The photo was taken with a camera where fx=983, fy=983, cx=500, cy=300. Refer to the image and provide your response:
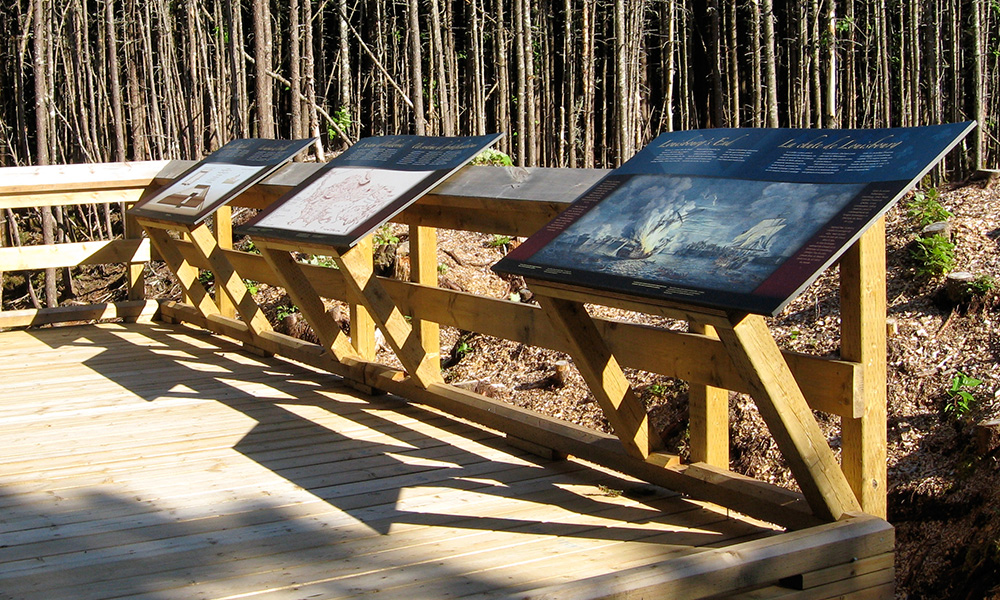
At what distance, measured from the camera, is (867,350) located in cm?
289

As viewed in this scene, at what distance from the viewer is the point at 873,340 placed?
290 cm

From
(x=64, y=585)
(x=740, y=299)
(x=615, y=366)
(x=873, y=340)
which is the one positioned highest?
(x=740, y=299)

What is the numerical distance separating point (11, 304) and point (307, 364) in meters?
13.6

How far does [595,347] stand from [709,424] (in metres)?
0.51

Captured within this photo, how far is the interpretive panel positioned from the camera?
5668mm

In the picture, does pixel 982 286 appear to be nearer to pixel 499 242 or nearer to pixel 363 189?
pixel 363 189

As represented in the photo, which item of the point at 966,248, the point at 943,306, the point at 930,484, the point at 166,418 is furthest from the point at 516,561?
the point at 966,248

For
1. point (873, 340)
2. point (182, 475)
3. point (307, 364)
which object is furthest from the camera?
point (307, 364)

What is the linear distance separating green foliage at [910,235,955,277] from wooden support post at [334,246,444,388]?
381 cm

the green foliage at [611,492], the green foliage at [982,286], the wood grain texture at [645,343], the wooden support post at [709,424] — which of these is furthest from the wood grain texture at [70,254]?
the green foliage at [982,286]

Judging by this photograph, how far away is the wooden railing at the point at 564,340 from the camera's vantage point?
290 cm

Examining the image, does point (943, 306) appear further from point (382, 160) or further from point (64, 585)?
point (64, 585)

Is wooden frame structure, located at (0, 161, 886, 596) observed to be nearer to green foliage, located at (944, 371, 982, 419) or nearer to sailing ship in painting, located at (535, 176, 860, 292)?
sailing ship in painting, located at (535, 176, 860, 292)

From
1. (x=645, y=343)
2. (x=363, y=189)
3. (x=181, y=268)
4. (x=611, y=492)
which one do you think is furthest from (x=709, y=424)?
(x=181, y=268)
